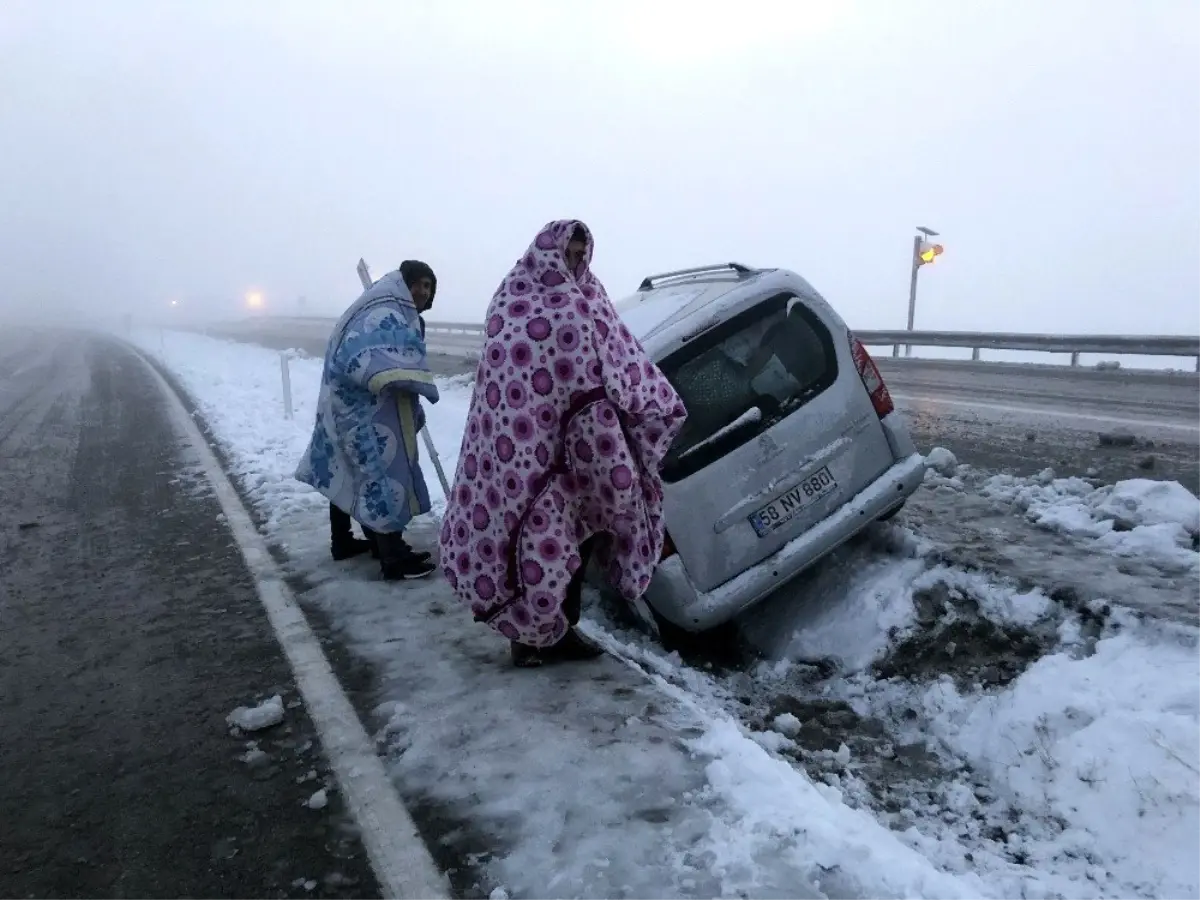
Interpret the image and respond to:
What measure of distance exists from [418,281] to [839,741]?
3323 millimetres

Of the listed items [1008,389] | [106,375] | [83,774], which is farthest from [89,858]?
[106,375]

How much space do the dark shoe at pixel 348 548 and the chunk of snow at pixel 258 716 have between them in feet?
6.88

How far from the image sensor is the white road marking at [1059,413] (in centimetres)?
841

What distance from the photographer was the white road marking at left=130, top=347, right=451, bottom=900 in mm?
2490

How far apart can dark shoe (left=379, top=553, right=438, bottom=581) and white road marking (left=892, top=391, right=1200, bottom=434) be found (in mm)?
6871

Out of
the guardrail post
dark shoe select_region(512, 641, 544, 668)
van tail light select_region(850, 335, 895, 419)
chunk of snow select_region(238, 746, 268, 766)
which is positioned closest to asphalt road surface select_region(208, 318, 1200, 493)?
van tail light select_region(850, 335, 895, 419)

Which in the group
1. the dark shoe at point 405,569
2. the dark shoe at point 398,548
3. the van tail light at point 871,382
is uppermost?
the van tail light at point 871,382

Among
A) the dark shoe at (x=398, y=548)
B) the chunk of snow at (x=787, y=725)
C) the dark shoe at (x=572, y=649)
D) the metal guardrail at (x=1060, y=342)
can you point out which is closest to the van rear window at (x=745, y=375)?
the dark shoe at (x=572, y=649)

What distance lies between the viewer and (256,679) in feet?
12.9

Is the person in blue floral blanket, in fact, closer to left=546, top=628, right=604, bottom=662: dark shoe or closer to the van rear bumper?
left=546, top=628, right=604, bottom=662: dark shoe

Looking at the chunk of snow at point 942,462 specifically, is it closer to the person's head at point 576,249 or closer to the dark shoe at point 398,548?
the dark shoe at point 398,548

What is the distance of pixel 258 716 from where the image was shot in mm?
3490

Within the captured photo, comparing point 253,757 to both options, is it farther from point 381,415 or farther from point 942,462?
point 942,462

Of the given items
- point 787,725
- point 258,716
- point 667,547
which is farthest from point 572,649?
point 258,716
